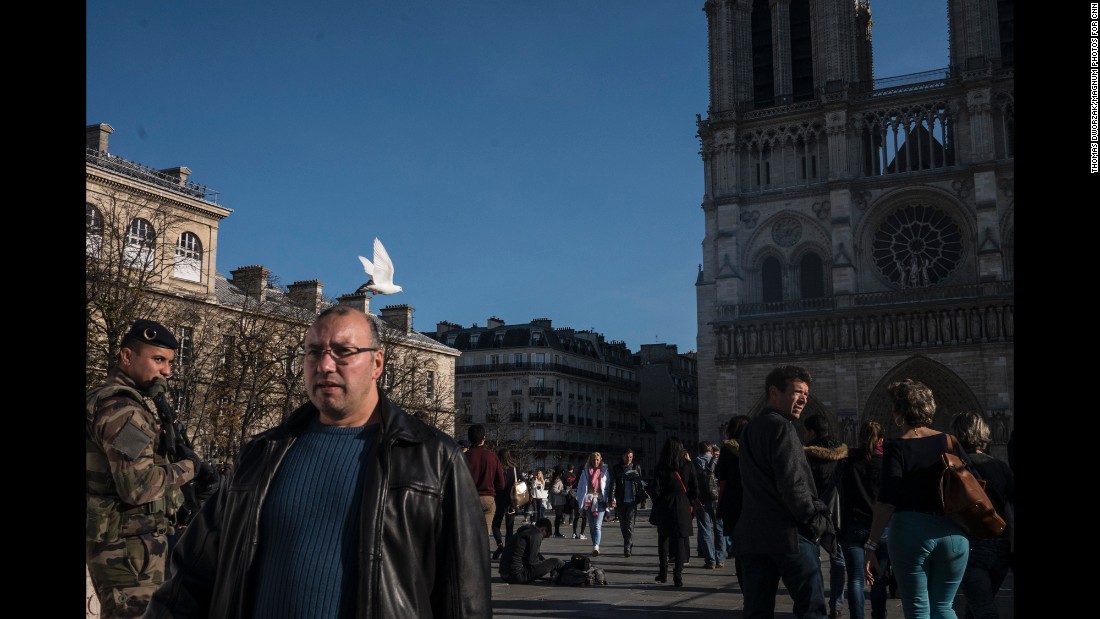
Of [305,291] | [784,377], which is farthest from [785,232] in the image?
[784,377]

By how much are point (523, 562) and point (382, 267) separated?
21.9 ft

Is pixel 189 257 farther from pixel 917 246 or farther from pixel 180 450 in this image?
pixel 180 450

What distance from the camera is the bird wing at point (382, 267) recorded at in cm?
529

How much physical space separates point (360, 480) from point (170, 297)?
31.0 m

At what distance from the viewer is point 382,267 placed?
17.7 feet

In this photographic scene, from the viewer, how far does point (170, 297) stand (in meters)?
31.9

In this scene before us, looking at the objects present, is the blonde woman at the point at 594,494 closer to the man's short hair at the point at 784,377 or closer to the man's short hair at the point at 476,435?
the man's short hair at the point at 476,435

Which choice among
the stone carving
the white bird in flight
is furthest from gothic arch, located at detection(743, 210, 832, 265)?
the white bird in flight

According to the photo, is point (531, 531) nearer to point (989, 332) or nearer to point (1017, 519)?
point (1017, 519)

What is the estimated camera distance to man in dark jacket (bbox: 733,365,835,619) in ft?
17.7

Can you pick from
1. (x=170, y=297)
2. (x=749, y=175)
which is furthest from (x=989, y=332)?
(x=170, y=297)

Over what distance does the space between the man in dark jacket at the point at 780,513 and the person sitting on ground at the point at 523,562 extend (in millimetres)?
5715

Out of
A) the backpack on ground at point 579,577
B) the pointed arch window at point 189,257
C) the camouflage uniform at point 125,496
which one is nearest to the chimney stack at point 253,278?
the pointed arch window at point 189,257

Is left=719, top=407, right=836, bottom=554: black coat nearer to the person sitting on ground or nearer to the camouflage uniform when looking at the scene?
the camouflage uniform
